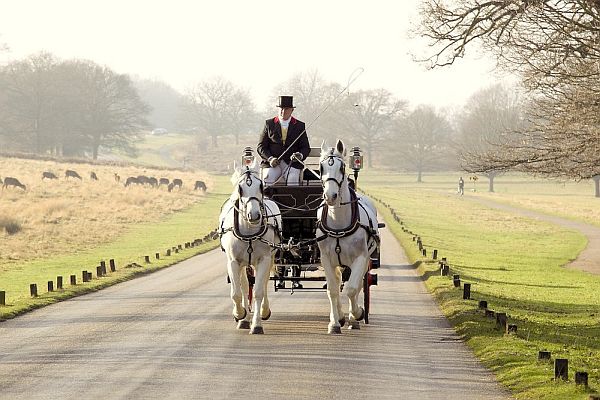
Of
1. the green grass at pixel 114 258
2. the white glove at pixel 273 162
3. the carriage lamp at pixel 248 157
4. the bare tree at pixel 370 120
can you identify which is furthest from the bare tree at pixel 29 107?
the carriage lamp at pixel 248 157

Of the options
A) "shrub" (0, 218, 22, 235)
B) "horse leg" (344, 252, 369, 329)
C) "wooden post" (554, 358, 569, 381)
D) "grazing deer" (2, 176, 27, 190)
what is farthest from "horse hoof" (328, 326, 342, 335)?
"grazing deer" (2, 176, 27, 190)

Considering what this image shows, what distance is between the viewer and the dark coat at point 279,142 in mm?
16781

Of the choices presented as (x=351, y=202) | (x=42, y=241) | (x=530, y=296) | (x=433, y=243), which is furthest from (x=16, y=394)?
(x=433, y=243)

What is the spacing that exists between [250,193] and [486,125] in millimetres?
67922

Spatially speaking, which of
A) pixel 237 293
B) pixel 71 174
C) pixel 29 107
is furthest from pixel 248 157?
pixel 29 107

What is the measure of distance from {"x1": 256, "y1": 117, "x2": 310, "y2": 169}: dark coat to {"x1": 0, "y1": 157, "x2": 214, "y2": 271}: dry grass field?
17.4m

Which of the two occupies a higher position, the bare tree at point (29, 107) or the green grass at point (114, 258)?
the bare tree at point (29, 107)

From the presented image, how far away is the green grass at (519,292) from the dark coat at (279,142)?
3.74m

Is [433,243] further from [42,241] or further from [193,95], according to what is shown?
[193,95]

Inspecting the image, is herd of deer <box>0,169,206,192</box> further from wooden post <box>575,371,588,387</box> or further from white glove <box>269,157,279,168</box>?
wooden post <box>575,371,588,387</box>

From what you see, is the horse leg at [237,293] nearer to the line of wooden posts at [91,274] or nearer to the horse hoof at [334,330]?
the horse hoof at [334,330]

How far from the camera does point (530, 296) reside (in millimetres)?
23562

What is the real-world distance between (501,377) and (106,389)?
4.32 meters

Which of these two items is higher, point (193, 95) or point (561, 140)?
point (193, 95)
